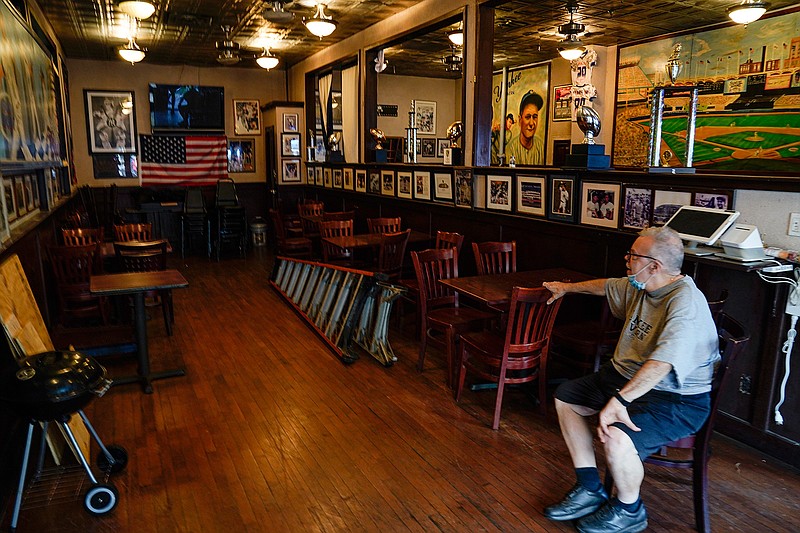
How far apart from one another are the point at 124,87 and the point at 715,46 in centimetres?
1011

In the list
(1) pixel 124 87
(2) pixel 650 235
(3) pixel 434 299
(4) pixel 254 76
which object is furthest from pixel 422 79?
(2) pixel 650 235

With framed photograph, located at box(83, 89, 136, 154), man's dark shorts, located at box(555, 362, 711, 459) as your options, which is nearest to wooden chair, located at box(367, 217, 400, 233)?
man's dark shorts, located at box(555, 362, 711, 459)

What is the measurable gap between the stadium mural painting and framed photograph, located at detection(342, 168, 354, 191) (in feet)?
14.2

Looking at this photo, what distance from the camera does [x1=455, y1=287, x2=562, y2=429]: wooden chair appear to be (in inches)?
135

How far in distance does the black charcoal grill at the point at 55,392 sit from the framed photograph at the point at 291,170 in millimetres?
9082

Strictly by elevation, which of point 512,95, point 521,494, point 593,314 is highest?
point 512,95

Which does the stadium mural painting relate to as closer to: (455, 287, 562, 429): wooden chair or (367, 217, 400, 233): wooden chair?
(367, 217, 400, 233): wooden chair

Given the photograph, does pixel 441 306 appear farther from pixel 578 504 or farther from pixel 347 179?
pixel 347 179

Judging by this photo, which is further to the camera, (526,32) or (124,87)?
(124,87)

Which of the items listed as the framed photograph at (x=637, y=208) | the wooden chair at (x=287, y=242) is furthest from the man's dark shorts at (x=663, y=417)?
the wooden chair at (x=287, y=242)

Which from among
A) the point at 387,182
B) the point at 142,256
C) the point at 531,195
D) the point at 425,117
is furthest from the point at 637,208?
the point at 425,117

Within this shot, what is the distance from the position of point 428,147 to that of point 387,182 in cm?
539

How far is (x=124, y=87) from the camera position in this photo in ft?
36.7

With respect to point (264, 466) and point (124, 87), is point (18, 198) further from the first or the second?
point (124, 87)
